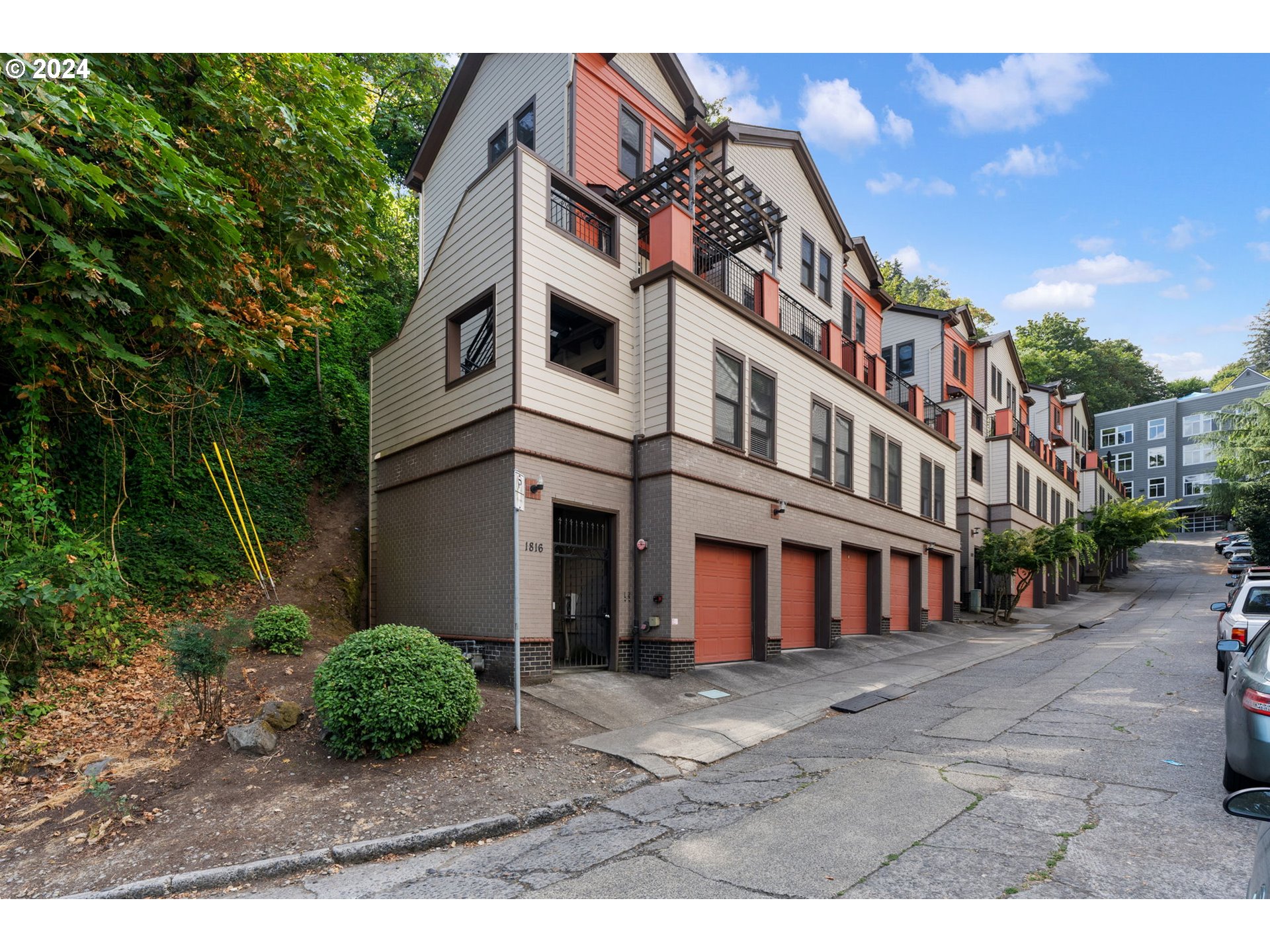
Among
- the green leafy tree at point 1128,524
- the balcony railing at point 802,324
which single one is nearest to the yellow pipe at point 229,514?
the balcony railing at point 802,324

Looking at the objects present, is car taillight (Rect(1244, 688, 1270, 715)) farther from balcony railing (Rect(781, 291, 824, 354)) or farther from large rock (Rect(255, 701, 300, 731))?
balcony railing (Rect(781, 291, 824, 354))

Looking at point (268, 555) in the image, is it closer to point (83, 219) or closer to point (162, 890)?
point (83, 219)

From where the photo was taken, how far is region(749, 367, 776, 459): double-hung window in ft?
48.1

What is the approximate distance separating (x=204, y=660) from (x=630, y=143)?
13.0 metres

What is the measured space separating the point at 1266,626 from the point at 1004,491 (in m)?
26.2

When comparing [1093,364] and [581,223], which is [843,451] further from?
[1093,364]

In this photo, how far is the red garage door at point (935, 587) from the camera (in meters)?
23.1

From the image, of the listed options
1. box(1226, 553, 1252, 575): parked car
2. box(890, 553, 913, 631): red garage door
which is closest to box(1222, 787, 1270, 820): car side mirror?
box(890, 553, 913, 631): red garage door

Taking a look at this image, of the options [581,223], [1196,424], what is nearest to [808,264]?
[581,223]

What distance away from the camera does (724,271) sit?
15.5 metres

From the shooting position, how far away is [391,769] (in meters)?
6.79

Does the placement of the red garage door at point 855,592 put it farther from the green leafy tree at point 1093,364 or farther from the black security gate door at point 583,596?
the green leafy tree at point 1093,364

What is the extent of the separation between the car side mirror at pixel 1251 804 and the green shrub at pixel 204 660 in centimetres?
824

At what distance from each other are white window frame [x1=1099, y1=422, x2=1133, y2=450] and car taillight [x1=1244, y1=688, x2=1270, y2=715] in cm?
6954
